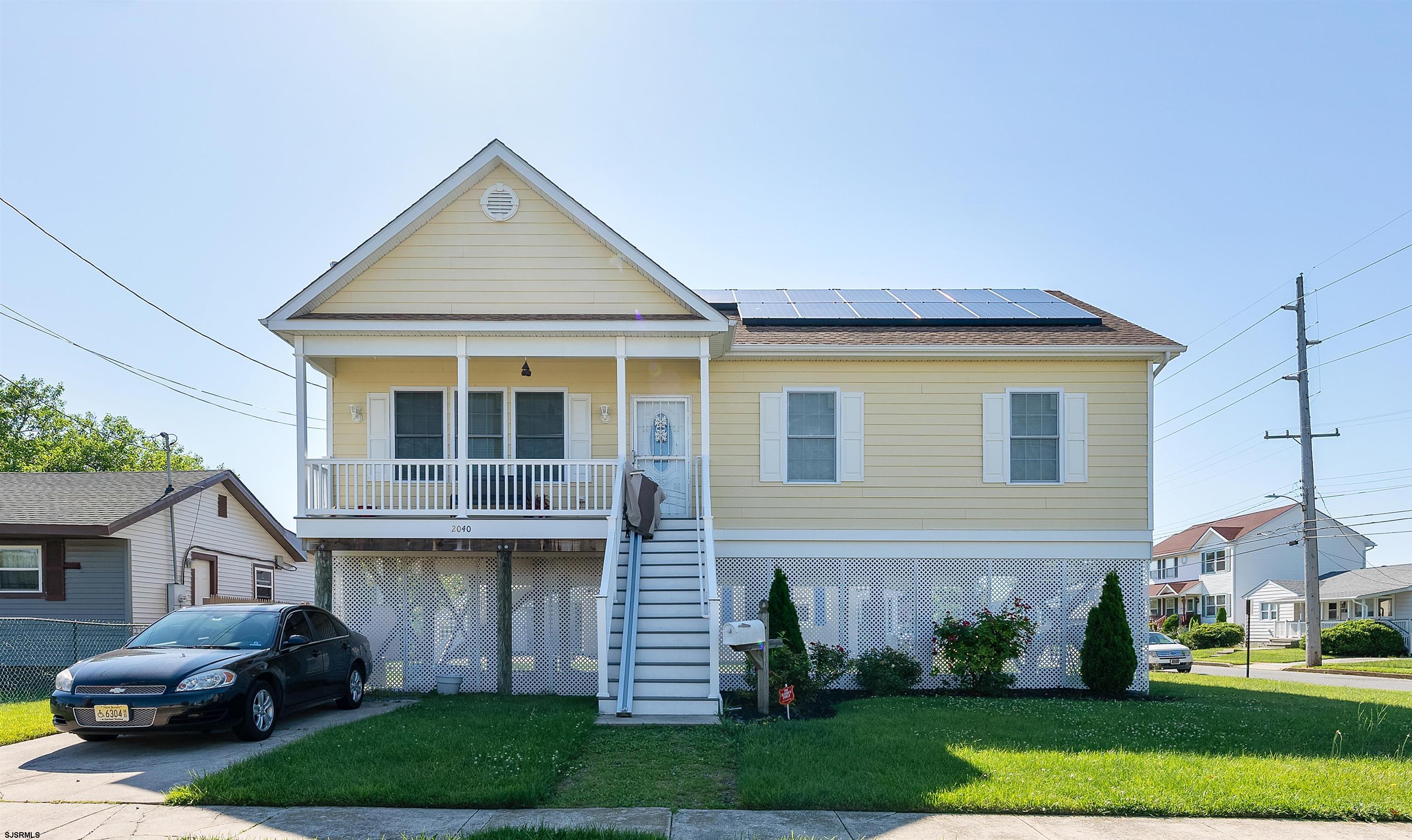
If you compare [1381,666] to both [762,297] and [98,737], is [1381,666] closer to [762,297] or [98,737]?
[762,297]

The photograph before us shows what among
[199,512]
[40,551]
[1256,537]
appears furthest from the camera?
[1256,537]

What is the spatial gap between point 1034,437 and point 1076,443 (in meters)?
0.67

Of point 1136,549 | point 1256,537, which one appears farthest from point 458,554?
point 1256,537

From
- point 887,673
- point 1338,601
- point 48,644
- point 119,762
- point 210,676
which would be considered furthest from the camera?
point 1338,601

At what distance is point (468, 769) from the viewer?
28.2ft

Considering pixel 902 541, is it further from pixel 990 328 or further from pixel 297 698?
pixel 297 698

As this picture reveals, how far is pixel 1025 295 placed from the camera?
19.8 meters

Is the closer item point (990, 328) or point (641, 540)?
point (641, 540)

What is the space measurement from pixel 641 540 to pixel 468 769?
22.0 ft

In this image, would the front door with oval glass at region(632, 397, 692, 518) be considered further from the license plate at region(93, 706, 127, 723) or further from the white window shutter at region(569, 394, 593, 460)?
the license plate at region(93, 706, 127, 723)

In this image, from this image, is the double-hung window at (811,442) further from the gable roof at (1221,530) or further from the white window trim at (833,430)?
the gable roof at (1221,530)

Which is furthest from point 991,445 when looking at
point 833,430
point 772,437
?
point 772,437

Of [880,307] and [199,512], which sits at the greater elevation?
[880,307]

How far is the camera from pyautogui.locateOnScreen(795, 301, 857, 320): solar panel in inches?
691
